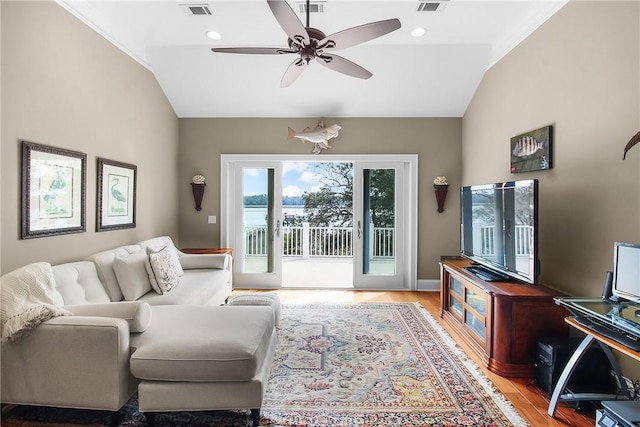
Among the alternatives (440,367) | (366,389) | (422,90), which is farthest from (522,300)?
(422,90)

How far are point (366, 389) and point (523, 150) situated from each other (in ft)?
8.80

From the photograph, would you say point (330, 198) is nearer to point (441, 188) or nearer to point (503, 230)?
point (441, 188)

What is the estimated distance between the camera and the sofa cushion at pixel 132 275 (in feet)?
9.37

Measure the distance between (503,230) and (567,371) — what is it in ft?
3.93

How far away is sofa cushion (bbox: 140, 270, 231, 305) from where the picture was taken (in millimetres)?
2930

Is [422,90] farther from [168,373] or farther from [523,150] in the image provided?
[168,373]

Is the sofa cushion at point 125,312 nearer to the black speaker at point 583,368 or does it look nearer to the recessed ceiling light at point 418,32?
the black speaker at point 583,368

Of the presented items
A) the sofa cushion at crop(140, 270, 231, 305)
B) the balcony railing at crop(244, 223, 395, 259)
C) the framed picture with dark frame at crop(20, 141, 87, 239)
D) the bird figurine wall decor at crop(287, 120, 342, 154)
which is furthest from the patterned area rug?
the balcony railing at crop(244, 223, 395, 259)

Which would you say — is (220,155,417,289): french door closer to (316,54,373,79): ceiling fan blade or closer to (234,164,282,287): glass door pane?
(234,164,282,287): glass door pane

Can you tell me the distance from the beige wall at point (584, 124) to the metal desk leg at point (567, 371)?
672mm

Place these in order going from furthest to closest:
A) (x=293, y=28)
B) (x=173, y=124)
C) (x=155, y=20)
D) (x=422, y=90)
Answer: (x=173, y=124)
(x=422, y=90)
(x=155, y=20)
(x=293, y=28)

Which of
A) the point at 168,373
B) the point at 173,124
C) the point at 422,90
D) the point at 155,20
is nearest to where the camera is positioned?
the point at 168,373

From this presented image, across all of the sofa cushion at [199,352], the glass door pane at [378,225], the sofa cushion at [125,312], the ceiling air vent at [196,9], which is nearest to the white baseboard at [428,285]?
the glass door pane at [378,225]

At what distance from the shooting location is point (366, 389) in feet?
7.72
